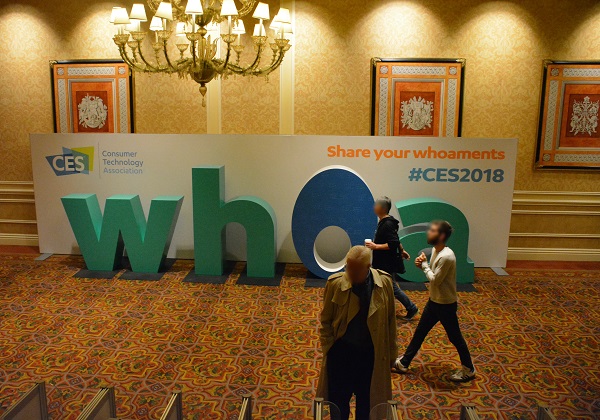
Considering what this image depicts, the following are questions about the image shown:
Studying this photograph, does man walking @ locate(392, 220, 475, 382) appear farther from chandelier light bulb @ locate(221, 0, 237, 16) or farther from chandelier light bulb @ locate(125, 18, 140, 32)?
chandelier light bulb @ locate(125, 18, 140, 32)

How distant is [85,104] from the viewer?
7773 millimetres

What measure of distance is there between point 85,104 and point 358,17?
412cm

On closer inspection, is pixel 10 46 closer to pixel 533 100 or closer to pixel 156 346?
pixel 156 346

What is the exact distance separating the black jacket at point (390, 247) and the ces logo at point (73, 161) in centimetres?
419

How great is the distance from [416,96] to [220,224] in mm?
3268

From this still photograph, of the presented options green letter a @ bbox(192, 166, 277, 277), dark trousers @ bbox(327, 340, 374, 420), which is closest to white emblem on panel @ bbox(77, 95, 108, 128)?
green letter a @ bbox(192, 166, 277, 277)

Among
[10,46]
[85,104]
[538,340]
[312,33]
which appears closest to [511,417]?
[538,340]

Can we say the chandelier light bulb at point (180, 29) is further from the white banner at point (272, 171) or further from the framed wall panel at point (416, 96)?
the framed wall panel at point (416, 96)

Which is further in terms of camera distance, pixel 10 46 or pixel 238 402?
pixel 10 46

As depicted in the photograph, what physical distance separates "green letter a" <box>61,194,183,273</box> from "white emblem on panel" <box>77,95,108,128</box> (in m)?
1.51

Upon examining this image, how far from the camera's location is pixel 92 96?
25.4ft

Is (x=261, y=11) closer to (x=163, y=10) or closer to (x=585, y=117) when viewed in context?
→ (x=163, y=10)

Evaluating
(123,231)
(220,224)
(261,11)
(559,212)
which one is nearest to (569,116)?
(559,212)

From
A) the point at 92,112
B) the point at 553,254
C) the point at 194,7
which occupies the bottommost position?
the point at 553,254
